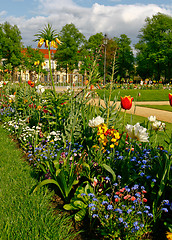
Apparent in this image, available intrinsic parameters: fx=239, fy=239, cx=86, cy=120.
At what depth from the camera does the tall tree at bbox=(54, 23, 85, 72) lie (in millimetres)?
41750

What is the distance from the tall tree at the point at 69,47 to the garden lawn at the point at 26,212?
40.2m

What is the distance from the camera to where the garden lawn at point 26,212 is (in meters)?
2.23

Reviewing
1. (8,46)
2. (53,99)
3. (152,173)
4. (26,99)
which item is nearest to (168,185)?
(152,173)

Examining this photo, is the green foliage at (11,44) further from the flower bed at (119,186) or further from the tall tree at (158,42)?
the flower bed at (119,186)

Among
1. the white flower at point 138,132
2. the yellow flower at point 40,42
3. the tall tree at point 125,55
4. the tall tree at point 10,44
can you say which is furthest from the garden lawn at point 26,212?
the tall tree at point 125,55

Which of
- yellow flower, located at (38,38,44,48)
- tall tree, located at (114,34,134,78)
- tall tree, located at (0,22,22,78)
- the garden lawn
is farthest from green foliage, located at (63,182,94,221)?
tall tree, located at (114,34,134,78)

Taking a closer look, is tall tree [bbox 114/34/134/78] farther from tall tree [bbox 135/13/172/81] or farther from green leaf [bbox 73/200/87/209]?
green leaf [bbox 73/200/87/209]

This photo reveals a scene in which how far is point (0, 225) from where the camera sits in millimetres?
2361

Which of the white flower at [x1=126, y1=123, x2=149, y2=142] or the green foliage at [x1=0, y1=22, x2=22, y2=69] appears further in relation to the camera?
the green foliage at [x1=0, y1=22, x2=22, y2=69]

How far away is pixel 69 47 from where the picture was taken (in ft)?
139

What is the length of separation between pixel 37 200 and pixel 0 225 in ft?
1.63

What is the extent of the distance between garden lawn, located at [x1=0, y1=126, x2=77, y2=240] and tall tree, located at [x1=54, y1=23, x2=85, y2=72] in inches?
1581

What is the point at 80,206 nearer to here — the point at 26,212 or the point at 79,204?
the point at 79,204

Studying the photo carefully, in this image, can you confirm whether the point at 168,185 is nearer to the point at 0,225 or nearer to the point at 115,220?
the point at 115,220
